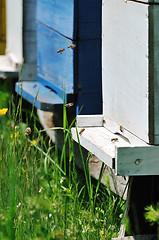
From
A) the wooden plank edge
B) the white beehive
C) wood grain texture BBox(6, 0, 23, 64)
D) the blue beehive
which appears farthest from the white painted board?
wood grain texture BBox(6, 0, 23, 64)

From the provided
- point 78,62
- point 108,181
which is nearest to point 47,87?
point 78,62

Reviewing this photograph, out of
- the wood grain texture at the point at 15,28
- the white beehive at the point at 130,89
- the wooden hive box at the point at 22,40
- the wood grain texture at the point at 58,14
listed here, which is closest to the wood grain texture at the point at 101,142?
the white beehive at the point at 130,89

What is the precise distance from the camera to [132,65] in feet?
7.13

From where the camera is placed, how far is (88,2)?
9.76ft

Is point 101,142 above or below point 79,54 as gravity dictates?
below

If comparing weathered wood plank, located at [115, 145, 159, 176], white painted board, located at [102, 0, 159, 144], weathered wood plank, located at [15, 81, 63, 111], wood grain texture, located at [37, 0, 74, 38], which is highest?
wood grain texture, located at [37, 0, 74, 38]

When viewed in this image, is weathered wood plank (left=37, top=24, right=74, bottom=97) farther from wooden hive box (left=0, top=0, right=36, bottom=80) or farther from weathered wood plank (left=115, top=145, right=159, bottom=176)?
weathered wood plank (left=115, top=145, right=159, bottom=176)

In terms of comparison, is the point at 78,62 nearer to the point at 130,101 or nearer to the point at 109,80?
the point at 109,80

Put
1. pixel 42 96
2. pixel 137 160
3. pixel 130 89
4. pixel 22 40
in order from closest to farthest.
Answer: pixel 137 160
pixel 130 89
pixel 42 96
pixel 22 40

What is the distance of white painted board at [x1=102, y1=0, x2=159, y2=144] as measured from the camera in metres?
2.04

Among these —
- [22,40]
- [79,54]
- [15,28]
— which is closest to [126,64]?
[79,54]

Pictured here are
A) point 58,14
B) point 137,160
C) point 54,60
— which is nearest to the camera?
point 137,160

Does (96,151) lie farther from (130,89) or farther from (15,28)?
(15,28)

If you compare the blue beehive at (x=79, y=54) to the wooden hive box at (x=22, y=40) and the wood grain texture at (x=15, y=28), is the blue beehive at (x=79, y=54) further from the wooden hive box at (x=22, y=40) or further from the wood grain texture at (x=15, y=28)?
the wood grain texture at (x=15, y=28)
